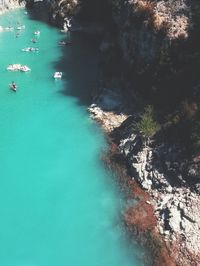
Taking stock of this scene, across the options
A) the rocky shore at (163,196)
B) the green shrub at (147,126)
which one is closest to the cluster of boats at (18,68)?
the rocky shore at (163,196)

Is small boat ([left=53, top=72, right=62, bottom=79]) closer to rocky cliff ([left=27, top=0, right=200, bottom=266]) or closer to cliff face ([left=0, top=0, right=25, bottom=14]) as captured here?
rocky cliff ([left=27, top=0, right=200, bottom=266])

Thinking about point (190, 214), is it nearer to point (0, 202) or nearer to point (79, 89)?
point (0, 202)

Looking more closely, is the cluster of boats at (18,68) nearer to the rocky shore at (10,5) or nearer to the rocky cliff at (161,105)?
the rocky cliff at (161,105)

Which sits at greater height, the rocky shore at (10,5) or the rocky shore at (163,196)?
the rocky shore at (163,196)

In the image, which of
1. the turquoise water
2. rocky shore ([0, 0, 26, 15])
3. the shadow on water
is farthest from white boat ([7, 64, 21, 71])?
rocky shore ([0, 0, 26, 15])

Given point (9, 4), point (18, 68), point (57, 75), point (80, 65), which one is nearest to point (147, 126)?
point (57, 75)

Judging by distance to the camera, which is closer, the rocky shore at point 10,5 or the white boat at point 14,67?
the white boat at point 14,67
